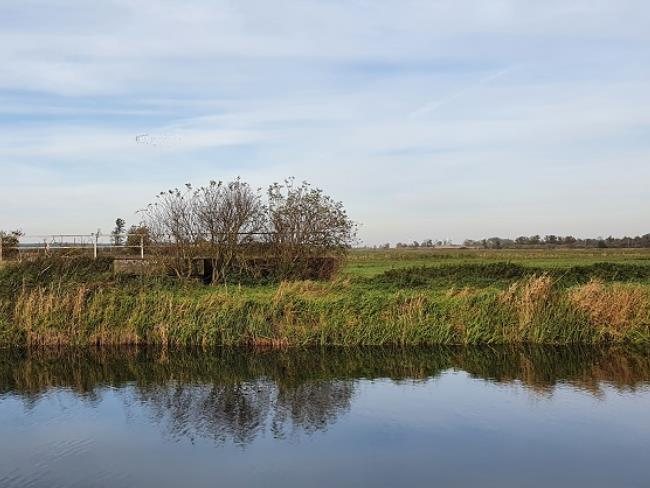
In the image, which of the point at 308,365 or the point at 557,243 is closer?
the point at 308,365

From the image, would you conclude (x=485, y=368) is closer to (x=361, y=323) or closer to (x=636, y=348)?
(x=361, y=323)

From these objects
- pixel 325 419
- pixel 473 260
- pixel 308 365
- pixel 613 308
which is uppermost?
pixel 473 260

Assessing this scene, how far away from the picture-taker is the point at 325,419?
9.41 metres

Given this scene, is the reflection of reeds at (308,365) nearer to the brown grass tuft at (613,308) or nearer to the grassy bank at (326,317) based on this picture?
the grassy bank at (326,317)

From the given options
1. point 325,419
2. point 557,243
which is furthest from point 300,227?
point 557,243

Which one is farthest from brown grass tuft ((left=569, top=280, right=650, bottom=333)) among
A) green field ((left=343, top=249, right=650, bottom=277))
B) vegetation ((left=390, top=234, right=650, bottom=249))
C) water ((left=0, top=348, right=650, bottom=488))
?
vegetation ((left=390, top=234, right=650, bottom=249))

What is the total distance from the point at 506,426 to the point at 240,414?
3.89 m

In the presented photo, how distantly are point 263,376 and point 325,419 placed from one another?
10.4 feet

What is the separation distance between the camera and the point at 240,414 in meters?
9.62

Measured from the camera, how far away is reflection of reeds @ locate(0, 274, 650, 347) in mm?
15305

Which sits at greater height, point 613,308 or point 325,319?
point 613,308

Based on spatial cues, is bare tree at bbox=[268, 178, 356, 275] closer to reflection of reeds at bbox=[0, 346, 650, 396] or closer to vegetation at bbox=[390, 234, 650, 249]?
reflection of reeds at bbox=[0, 346, 650, 396]

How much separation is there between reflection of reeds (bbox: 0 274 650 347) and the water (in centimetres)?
82

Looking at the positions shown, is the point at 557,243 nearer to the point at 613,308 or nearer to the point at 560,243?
the point at 560,243
